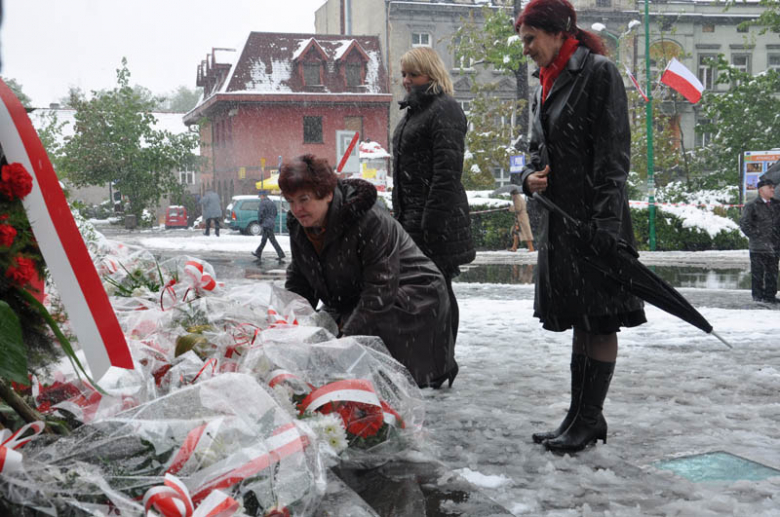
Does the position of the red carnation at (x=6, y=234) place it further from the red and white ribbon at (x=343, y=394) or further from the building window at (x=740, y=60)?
the building window at (x=740, y=60)

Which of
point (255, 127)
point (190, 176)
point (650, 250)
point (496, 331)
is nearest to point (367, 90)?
point (255, 127)

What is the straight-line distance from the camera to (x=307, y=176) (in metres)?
3.75

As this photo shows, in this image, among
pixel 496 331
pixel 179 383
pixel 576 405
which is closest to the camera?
pixel 179 383

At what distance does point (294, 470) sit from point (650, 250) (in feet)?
61.5

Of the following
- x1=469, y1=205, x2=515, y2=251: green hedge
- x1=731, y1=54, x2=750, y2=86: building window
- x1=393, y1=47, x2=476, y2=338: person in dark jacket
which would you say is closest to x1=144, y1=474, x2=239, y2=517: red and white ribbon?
x1=393, y1=47, x2=476, y2=338: person in dark jacket

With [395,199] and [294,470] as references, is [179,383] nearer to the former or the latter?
[294,470]

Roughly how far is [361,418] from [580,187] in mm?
1434

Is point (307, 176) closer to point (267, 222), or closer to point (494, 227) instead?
point (267, 222)

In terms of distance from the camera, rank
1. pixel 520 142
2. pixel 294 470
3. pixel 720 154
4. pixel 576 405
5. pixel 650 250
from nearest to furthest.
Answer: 1. pixel 294 470
2. pixel 576 405
3. pixel 520 142
4. pixel 650 250
5. pixel 720 154

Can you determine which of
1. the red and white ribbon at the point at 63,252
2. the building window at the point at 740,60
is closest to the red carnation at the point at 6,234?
the red and white ribbon at the point at 63,252

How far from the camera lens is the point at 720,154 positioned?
107 feet

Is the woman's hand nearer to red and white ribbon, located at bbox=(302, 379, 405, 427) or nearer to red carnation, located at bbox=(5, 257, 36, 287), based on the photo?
red and white ribbon, located at bbox=(302, 379, 405, 427)

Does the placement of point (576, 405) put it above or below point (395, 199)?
below

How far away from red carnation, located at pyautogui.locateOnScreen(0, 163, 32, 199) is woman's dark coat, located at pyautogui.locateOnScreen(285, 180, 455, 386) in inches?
83.2
